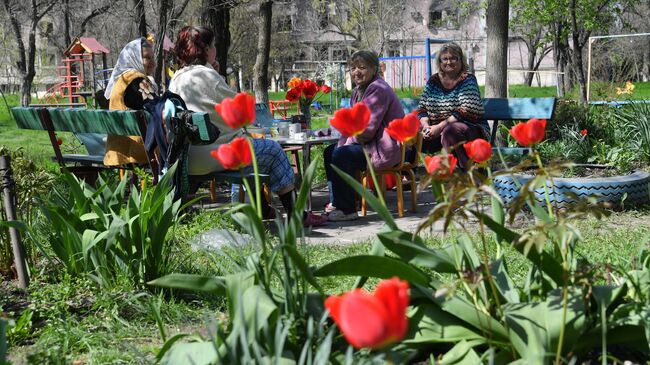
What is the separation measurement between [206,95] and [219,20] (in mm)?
7391

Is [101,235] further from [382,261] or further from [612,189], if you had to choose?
[612,189]

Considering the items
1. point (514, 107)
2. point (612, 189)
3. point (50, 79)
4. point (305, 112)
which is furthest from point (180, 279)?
point (50, 79)

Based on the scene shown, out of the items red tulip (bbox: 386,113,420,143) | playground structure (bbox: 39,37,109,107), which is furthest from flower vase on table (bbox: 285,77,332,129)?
playground structure (bbox: 39,37,109,107)

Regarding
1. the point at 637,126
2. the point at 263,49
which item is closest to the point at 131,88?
the point at 637,126

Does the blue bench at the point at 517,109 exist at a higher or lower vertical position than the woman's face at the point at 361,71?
lower

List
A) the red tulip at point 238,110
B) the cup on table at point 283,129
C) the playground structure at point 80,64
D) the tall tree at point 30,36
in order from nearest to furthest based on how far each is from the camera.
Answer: the red tulip at point 238,110 → the cup on table at point 283,129 → the tall tree at point 30,36 → the playground structure at point 80,64

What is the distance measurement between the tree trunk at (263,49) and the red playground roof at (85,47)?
16794 millimetres

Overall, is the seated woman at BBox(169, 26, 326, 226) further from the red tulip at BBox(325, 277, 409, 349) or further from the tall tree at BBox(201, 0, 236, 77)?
the tall tree at BBox(201, 0, 236, 77)

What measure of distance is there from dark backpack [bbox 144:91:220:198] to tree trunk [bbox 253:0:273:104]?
12.0m

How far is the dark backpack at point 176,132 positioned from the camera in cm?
570

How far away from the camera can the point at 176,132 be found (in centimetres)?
572

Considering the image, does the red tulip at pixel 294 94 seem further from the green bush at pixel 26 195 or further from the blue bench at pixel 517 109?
the green bush at pixel 26 195

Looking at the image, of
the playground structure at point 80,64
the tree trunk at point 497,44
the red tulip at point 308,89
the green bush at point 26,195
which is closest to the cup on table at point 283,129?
the red tulip at point 308,89

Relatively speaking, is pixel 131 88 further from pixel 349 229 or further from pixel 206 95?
pixel 349 229
